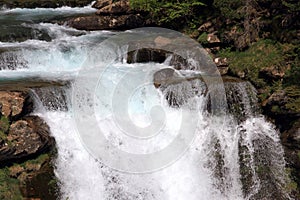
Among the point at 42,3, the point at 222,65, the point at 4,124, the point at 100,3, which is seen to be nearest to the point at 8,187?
the point at 4,124

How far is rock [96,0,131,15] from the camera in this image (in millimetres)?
12906

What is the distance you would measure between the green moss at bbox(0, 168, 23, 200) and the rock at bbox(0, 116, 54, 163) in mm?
262

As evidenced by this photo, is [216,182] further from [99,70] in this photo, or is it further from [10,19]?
[10,19]

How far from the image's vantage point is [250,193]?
787 cm

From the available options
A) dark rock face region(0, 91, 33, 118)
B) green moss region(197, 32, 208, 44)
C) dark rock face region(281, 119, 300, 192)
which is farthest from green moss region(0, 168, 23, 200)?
green moss region(197, 32, 208, 44)

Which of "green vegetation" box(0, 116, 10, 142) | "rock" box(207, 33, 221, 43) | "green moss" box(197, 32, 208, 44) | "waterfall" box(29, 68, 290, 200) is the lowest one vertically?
"waterfall" box(29, 68, 290, 200)

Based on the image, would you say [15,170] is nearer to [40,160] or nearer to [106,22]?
[40,160]

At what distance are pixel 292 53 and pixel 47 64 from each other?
6179mm

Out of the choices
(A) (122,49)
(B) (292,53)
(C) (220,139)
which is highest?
(B) (292,53)

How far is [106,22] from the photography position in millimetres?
12617

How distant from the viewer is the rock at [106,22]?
493 inches

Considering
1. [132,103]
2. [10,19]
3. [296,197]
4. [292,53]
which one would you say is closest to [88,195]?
[132,103]

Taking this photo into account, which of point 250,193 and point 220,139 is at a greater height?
point 220,139

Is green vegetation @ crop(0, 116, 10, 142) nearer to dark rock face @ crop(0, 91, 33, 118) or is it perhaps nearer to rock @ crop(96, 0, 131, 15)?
dark rock face @ crop(0, 91, 33, 118)
